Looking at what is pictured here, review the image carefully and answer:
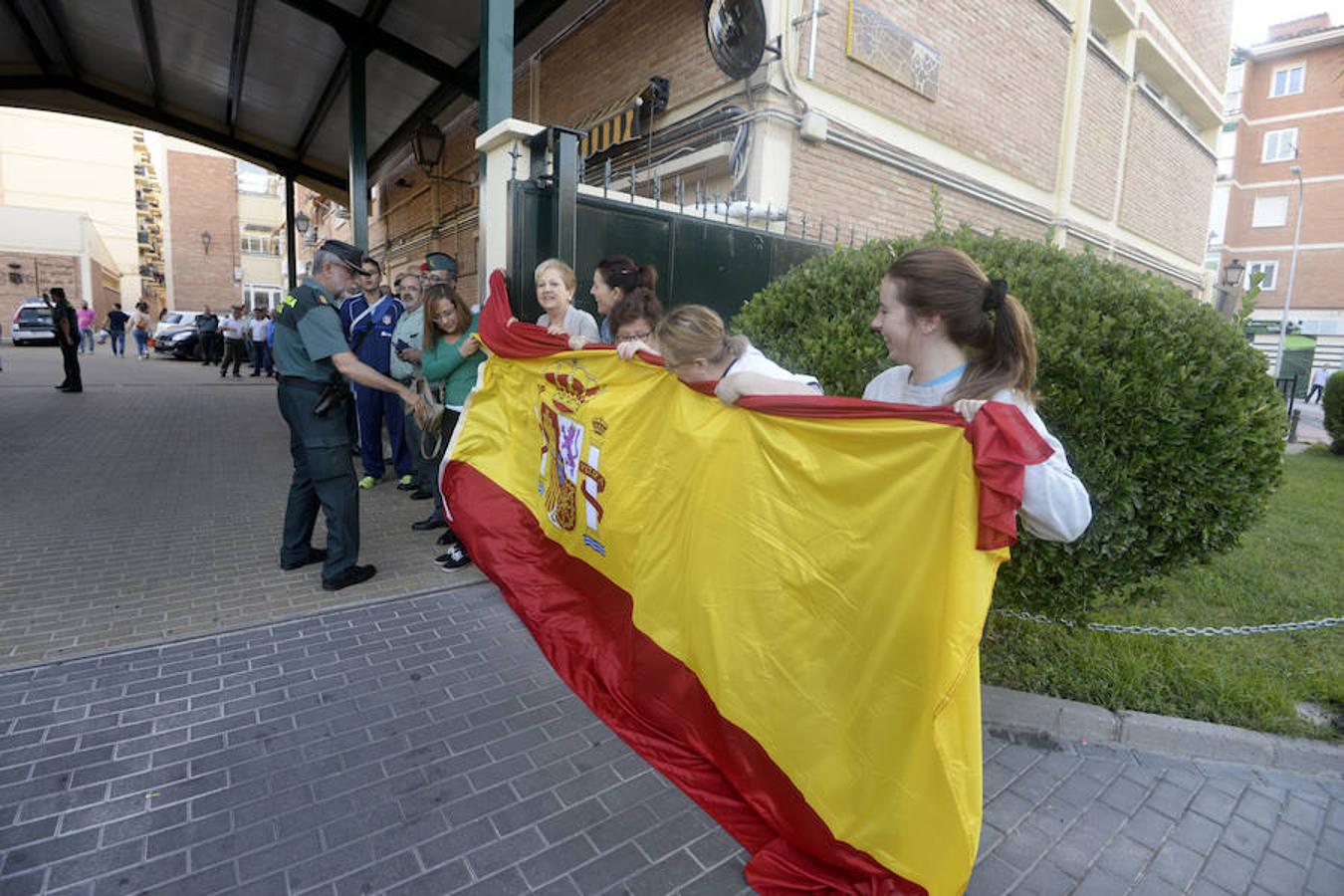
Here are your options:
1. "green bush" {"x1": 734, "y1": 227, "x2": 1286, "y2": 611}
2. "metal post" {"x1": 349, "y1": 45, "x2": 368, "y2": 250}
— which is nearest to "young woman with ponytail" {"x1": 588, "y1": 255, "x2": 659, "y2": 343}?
"green bush" {"x1": 734, "y1": 227, "x2": 1286, "y2": 611}

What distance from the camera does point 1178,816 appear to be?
2570mm

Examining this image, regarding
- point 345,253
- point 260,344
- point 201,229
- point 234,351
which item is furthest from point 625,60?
point 201,229

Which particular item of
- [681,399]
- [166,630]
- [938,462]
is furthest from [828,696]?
[166,630]

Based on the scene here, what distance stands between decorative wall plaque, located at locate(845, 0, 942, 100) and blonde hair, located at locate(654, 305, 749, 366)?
663 cm

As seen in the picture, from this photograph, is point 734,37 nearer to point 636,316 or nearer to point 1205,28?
point 636,316

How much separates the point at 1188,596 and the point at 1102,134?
1104 centimetres

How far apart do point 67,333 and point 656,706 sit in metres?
14.5

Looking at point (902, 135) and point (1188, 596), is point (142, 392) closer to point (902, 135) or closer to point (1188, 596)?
point (902, 135)

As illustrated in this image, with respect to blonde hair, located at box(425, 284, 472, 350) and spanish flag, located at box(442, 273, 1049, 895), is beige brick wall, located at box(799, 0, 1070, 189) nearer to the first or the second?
blonde hair, located at box(425, 284, 472, 350)

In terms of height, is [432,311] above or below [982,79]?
below

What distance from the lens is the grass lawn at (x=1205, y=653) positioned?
10.4 ft

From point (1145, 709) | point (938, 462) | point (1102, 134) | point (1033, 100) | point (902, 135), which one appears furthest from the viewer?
point (1102, 134)

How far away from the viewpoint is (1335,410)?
11.3m

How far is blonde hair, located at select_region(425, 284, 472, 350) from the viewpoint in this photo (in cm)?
512
